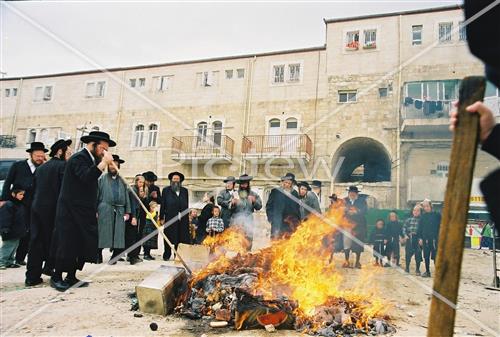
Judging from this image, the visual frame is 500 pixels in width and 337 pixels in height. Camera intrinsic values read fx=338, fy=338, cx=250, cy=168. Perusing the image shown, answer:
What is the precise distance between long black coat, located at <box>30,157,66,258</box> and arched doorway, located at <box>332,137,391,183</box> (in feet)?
57.7

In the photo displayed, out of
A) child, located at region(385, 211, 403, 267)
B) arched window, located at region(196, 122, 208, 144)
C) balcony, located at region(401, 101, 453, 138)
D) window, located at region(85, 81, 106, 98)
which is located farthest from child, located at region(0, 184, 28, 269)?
window, located at region(85, 81, 106, 98)

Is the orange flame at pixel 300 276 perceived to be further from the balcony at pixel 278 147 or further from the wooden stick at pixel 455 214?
the balcony at pixel 278 147

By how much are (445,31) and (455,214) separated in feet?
74.1

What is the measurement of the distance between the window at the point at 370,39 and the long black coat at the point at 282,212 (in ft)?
54.1

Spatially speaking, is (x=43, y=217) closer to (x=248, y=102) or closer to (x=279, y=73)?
(x=248, y=102)

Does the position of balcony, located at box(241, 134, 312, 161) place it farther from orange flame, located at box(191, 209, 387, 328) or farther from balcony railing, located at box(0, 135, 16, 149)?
balcony railing, located at box(0, 135, 16, 149)

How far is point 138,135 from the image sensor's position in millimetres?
25562

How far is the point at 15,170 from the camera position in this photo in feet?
20.7

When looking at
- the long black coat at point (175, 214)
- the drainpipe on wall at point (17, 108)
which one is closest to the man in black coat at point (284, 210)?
the long black coat at point (175, 214)

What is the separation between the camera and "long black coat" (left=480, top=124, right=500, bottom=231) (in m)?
1.47

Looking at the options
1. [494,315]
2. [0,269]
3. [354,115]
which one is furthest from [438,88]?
[0,269]

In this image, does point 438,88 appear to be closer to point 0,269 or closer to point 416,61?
point 416,61

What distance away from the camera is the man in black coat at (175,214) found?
26.5 feet

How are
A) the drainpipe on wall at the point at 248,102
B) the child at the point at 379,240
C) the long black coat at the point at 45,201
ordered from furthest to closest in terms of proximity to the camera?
the drainpipe on wall at the point at 248,102, the child at the point at 379,240, the long black coat at the point at 45,201
